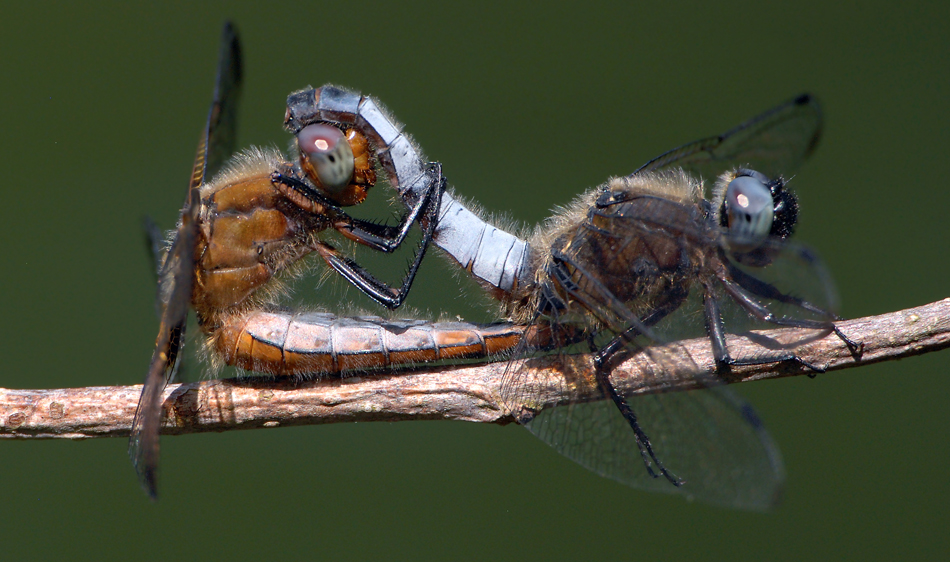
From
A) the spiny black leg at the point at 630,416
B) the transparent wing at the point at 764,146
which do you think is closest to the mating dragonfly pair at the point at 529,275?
the spiny black leg at the point at 630,416

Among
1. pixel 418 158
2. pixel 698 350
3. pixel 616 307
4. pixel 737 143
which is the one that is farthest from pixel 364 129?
pixel 737 143

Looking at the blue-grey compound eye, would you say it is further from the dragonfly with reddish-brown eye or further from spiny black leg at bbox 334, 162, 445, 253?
spiny black leg at bbox 334, 162, 445, 253

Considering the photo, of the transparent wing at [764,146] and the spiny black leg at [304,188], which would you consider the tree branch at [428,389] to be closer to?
the spiny black leg at [304,188]

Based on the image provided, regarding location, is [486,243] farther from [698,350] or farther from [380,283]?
[698,350]

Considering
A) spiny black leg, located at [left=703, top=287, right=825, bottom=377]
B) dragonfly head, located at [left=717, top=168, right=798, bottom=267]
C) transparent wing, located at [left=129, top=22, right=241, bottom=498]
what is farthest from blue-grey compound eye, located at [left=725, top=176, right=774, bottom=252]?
transparent wing, located at [left=129, top=22, right=241, bottom=498]

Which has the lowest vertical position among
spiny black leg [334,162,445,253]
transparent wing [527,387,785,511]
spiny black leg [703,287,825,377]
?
transparent wing [527,387,785,511]

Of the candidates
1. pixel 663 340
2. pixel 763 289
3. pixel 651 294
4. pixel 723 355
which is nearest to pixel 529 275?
pixel 651 294
